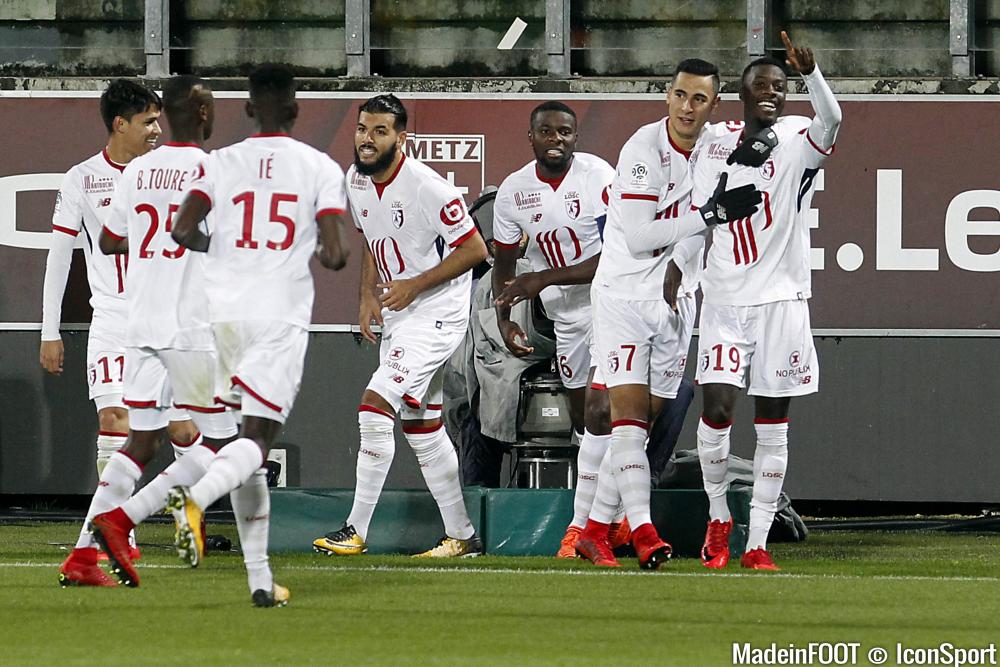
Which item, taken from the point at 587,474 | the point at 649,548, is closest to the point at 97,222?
the point at 587,474

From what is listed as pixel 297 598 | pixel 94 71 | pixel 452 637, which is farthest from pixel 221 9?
pixel 452 637

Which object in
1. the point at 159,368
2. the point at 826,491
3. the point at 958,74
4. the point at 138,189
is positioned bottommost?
the point at 826,491

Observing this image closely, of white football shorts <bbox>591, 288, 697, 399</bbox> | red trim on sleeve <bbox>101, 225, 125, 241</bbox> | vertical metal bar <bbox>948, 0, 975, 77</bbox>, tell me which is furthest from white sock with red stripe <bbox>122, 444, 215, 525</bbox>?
vertical metal bar <bbox>948, 0, 975, 77</bbox>

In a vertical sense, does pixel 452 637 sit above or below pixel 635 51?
below

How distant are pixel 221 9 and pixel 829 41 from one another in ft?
13.7

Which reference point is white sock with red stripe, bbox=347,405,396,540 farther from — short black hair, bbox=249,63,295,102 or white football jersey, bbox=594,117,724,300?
short black hair, bbox=249,63,295,102

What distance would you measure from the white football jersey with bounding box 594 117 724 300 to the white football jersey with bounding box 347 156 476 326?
2.28 ft

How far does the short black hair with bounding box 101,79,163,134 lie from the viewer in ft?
28.5

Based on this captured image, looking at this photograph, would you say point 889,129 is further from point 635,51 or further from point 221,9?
point 221,9

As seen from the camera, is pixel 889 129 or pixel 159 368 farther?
pixel 889 129

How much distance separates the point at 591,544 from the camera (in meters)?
8.47

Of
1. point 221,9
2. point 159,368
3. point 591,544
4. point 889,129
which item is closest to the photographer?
point 159,368

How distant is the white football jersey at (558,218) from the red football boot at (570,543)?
1.27 m

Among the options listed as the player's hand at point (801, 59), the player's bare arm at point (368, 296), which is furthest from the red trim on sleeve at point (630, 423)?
the player's hand at point (801, 59)
